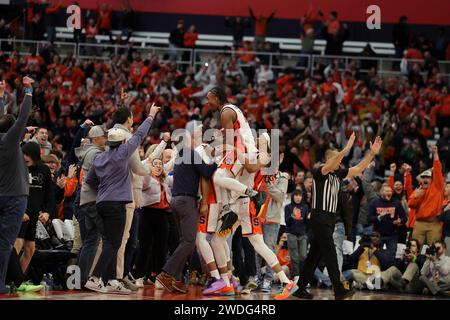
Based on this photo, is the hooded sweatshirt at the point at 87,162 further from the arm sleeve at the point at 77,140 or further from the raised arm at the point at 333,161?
the raised arm at the point at 333,161

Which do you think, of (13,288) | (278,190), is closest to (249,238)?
(278,190)

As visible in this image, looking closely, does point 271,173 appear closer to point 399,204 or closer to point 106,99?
point 399,204

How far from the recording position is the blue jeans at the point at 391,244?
15625 millimetres

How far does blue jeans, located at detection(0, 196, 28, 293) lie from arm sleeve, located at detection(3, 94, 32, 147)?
60 centimetres

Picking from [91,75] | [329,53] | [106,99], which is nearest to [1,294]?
[106,99]

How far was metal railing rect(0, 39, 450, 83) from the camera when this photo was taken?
85.4 ft

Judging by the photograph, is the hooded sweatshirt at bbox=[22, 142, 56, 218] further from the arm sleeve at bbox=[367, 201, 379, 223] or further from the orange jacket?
the orange jacket

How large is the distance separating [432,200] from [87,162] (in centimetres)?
619

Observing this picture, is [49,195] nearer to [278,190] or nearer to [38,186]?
[38,186]

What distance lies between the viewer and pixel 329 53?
27.0 m

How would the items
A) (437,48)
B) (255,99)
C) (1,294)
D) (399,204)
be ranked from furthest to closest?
(437,48) → (255,99) → (399,204) → (1,294)
